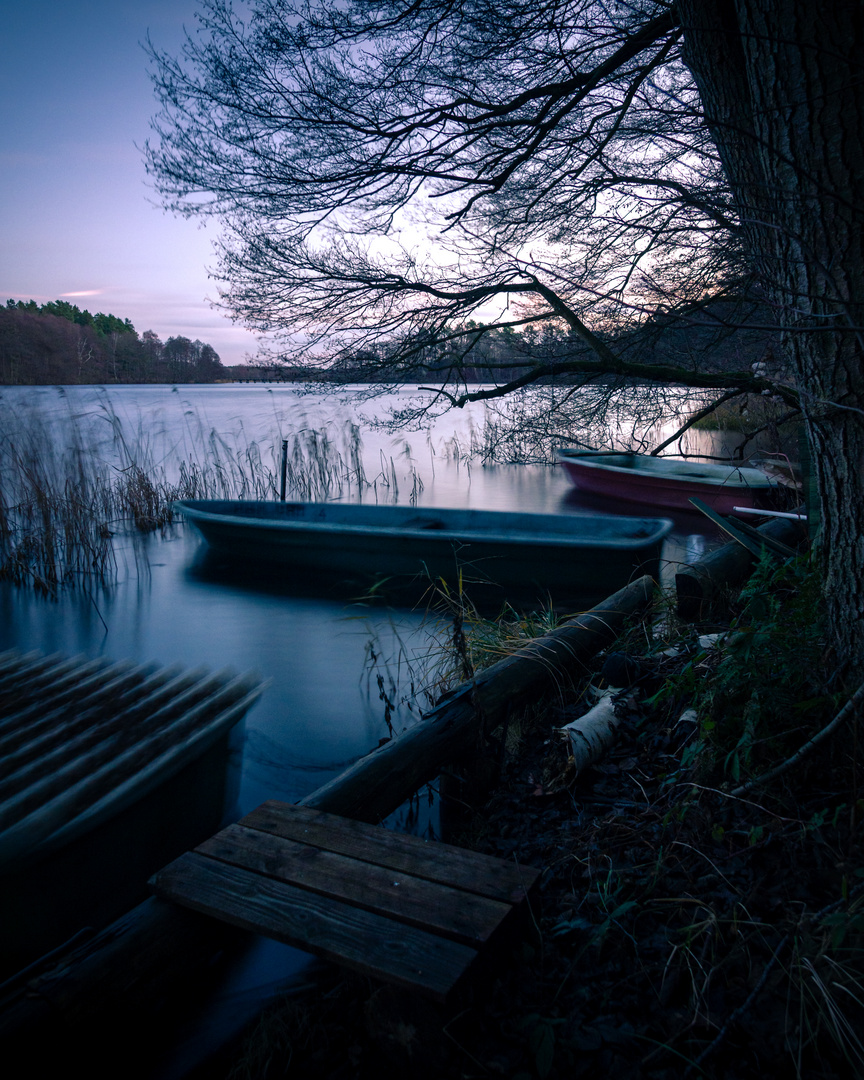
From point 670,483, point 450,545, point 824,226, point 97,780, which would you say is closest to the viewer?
point 824,226

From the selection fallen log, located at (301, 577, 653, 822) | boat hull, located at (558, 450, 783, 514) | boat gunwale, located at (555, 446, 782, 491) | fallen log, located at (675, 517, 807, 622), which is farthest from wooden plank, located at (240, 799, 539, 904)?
boat hull, located at (558, 450, 783, 514)

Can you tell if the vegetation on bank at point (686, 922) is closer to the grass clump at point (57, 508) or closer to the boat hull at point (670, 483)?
the boat hull at point (670, 483)

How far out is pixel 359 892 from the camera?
166 centimetres

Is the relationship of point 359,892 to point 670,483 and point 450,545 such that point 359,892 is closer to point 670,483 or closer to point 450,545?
point 450,545

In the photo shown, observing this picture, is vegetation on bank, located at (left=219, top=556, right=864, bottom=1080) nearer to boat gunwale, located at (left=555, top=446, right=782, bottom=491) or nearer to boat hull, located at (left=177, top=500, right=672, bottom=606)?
boat hull, located at (left=177, top=500, right=672, bottom=606)

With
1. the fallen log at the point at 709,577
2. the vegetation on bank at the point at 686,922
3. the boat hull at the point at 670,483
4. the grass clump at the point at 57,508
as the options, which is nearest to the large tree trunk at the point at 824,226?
the vegetation on bank at the point at 686,922

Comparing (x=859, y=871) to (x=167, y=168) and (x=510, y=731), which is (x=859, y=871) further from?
(x=167, y=168)

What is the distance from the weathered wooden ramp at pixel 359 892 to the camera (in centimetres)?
146

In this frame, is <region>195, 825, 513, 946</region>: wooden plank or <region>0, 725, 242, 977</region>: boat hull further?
<region>0, 725, 242, 977</region>: boat hull

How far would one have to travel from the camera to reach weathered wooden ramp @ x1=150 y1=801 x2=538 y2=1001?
4.80 ft

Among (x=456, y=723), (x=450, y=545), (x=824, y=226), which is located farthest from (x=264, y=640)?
(x=824, y=226)

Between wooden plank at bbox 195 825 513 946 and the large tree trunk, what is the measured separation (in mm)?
1389

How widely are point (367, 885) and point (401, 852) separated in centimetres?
17

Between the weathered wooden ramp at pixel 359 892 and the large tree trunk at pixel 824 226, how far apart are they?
4.46 feet
